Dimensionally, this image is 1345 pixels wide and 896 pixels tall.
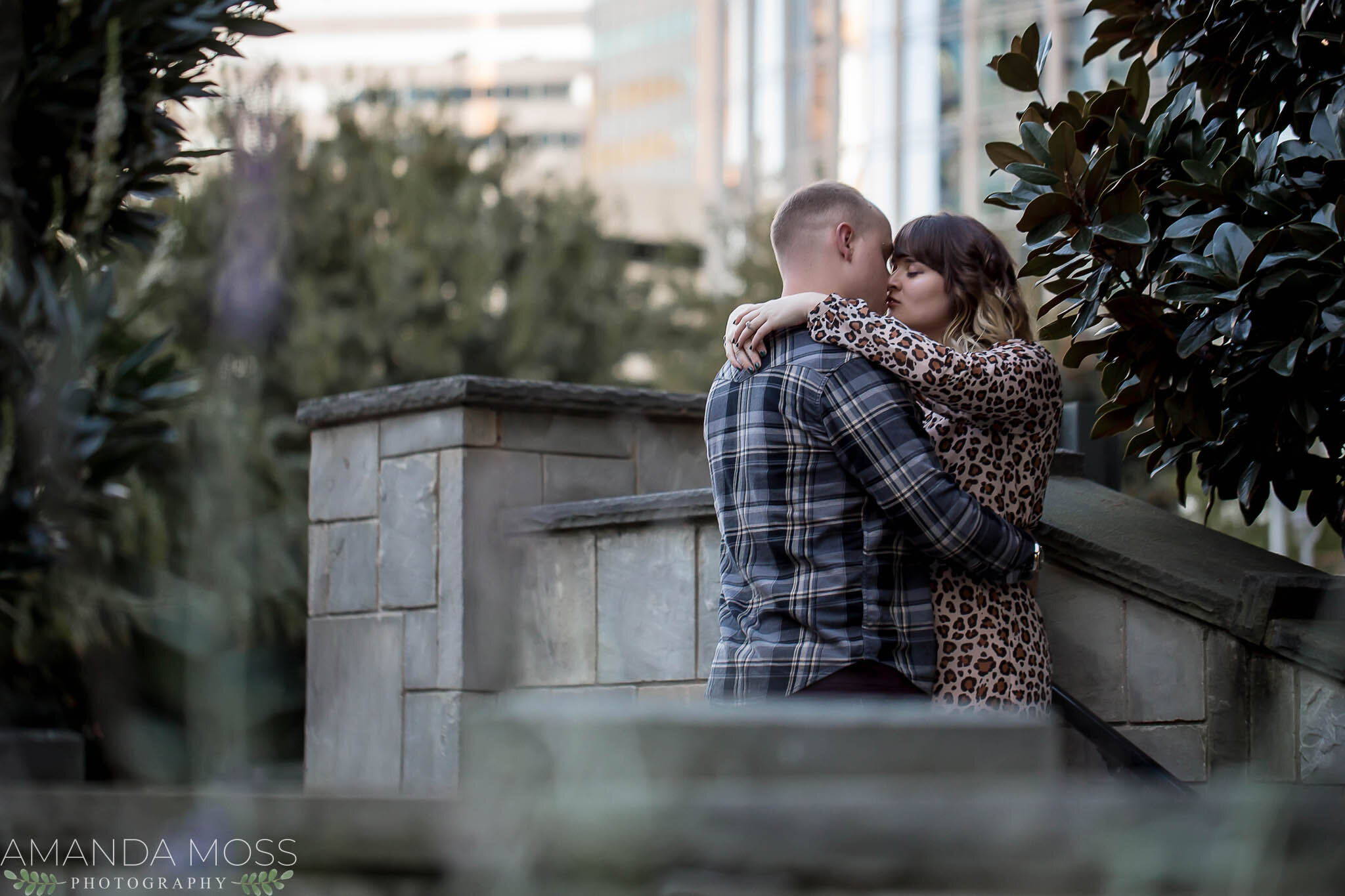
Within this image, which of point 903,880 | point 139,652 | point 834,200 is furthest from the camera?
point 139,652

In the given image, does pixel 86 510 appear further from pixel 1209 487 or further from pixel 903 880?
pixel 1209 487

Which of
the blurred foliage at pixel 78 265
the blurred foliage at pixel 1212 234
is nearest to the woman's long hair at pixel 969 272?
the blurred foliage at pixel 1212 234

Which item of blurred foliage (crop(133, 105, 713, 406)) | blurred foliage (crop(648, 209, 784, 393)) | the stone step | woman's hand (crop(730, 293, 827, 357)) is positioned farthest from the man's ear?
blurred foliage (crop(648, 209, 784, 393))

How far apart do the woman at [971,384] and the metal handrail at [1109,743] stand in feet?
0.89

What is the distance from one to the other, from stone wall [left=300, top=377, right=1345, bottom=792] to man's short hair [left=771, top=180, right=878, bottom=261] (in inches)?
38.0

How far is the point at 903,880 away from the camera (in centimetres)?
99

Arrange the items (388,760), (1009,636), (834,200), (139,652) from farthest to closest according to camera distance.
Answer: (139,652)
(388,760)
(834,200)
(1009,636)

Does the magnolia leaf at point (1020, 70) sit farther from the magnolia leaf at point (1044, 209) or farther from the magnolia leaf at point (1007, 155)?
the magnolia leaf at point (1044, 209)

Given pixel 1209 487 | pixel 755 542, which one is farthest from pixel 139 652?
pixel 1209 487

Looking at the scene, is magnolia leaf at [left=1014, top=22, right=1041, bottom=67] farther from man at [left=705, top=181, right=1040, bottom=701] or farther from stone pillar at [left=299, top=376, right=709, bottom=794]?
stone pillar at [left=299, top=376, right=709, bottom=794]

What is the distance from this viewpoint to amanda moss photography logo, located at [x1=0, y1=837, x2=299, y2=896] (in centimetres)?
125

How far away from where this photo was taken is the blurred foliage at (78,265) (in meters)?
2.47

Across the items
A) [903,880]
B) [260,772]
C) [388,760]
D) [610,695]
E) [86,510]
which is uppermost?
[86,510]

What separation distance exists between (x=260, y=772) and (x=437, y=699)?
95.2 inches
